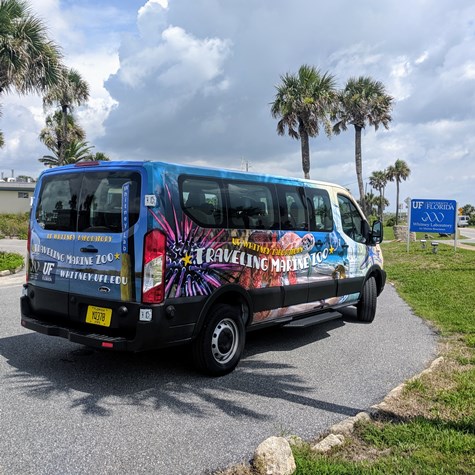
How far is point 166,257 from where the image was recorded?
4.41 meters

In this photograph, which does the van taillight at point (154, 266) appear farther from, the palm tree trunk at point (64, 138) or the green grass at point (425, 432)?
the palm tree trunk at point (64, 138)

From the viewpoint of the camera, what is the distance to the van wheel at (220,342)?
4.91 m

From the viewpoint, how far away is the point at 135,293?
4414mm

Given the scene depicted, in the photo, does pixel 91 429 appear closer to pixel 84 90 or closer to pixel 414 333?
pixel 414 333

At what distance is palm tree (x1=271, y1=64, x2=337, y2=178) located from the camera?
25328 millimetres

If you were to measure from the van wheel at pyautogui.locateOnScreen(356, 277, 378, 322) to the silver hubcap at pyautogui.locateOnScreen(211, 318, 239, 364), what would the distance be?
3.32 m

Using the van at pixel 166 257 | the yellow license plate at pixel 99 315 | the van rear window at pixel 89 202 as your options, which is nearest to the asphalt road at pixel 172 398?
the van at pixel 166 257

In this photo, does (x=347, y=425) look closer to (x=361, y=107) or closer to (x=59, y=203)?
(x=59, y=203)

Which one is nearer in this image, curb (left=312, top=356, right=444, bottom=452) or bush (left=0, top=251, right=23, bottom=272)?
curb (left=312, top=356, right=444, bottom=452)

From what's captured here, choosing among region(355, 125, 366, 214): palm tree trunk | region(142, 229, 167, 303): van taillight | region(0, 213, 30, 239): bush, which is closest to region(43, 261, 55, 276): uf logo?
region(142, 229, 167, 303): van taillight

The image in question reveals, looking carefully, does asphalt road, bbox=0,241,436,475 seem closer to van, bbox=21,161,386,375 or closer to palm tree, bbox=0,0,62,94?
van, bbox=21,161,386,375

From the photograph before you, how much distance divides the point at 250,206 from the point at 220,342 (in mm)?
1547

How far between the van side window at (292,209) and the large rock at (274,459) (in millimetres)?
3144

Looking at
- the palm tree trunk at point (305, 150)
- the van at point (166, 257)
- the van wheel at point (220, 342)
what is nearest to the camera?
the van at point (166, 257)
